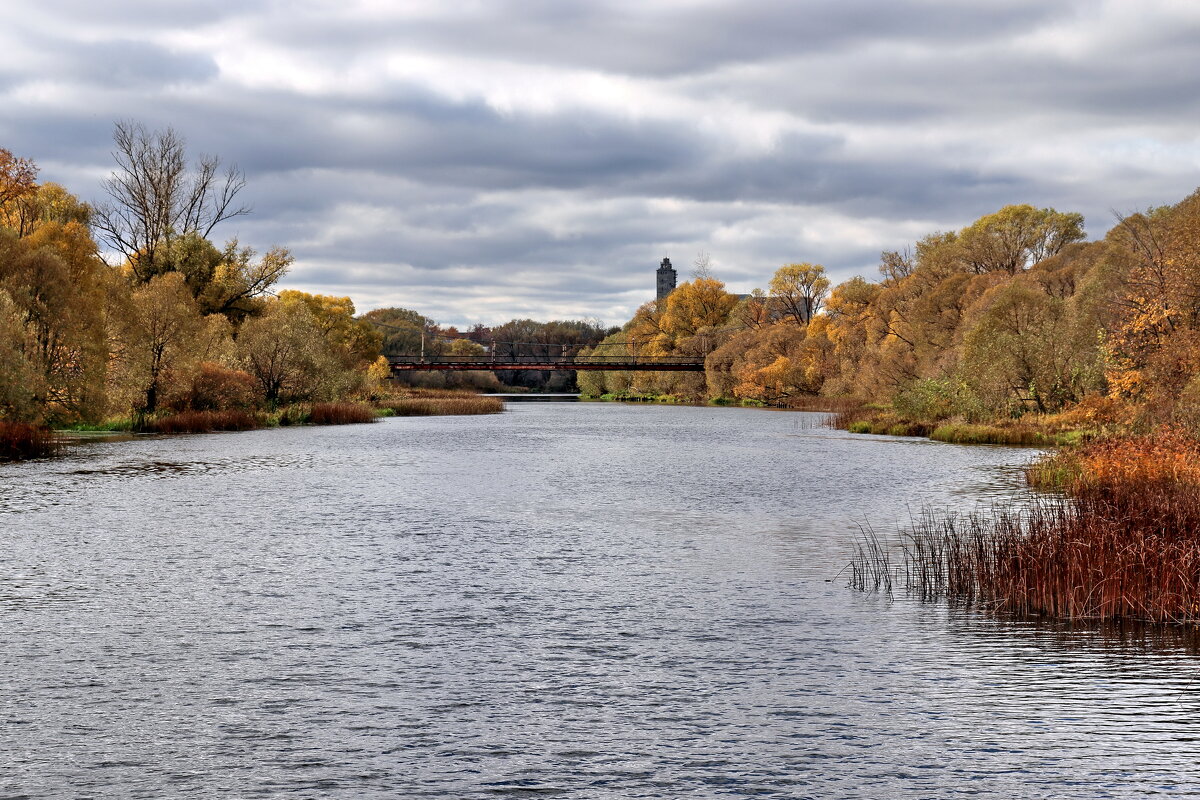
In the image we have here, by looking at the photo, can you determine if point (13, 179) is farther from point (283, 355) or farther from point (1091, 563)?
point (1091, 563)

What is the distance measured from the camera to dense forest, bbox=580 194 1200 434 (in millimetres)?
Answer: 32844

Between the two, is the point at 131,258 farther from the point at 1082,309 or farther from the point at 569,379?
the point at 569,379

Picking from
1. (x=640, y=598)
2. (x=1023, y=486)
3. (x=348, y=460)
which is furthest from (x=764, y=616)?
(x=348, y=460)

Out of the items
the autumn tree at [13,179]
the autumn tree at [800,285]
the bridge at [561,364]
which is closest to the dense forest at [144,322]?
the autumn tree at [13,179]

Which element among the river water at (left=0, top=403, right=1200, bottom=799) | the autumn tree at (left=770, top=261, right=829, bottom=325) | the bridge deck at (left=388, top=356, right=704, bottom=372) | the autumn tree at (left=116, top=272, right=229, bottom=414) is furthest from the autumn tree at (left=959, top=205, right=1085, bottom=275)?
the river water at (left=0, top=403, right=1200, bottom=799)

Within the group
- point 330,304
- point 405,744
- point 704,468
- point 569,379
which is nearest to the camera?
point 405,744

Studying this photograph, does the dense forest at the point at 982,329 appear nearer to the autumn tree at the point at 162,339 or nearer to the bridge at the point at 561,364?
the bridge at the point at 561,364

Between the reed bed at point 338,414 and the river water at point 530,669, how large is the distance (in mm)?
48029

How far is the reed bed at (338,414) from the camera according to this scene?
77250 millimetres

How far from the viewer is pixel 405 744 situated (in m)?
11.0

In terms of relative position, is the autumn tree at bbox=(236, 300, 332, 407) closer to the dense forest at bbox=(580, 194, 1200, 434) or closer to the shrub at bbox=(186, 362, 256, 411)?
the shrub at bbox=(186, 362, 256, 411)

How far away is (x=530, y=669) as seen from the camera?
13789mm

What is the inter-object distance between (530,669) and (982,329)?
5355 centimetres

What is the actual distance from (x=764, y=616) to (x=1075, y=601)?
4.58 meters
